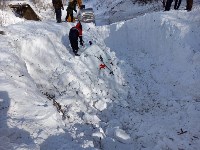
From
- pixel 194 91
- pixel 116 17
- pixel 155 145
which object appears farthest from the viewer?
pixel 116 17

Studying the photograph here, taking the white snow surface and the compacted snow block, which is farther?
the compacted snow block

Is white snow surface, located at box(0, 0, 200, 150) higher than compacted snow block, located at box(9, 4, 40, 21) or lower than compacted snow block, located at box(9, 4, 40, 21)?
lower

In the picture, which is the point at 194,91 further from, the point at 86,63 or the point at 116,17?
the point at 116,17

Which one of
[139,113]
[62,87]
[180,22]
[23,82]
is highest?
[180,22]

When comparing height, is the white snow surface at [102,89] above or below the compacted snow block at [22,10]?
below

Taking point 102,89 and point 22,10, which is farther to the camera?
point 22,10

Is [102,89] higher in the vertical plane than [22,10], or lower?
lower

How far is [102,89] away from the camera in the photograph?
10.2m

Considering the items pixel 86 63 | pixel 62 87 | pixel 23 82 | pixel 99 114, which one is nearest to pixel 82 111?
pixel 99 114

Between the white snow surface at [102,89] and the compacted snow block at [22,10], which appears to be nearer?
the white snow surface at [102,89]

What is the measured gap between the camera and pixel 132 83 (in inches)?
446

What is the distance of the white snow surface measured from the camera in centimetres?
631

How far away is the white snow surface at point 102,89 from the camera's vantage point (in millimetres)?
6312

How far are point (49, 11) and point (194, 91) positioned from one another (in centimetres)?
1551
